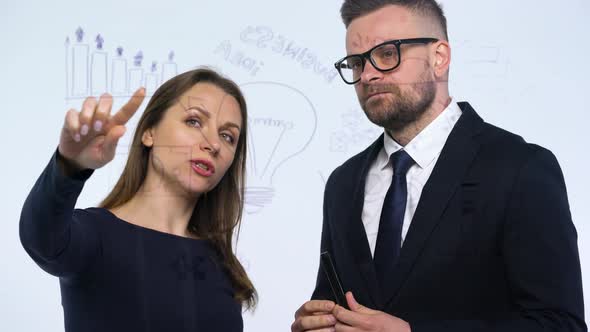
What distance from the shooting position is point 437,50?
1.25 m

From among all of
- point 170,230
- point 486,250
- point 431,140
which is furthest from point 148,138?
point 486,250

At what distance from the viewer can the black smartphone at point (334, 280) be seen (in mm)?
1182

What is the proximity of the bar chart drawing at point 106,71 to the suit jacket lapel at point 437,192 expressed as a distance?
728mm

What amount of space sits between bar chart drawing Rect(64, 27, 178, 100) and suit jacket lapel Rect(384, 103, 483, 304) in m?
0.73

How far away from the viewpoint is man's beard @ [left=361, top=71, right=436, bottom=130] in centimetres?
121

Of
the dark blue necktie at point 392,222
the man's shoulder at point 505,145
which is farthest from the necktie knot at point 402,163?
the man's shoulder at point 505,145

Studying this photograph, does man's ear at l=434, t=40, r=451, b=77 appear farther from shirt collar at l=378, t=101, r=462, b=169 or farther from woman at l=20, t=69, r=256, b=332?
woman at l=20, t=69, r=256, b=332

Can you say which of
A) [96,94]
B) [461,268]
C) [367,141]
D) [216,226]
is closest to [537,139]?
[367,141]

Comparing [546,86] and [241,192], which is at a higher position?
[546,86]

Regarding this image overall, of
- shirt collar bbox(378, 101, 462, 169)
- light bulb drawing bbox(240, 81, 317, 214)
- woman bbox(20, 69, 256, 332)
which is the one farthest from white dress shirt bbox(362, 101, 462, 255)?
light bulb drawing bbox(240, 81, 317, 214)

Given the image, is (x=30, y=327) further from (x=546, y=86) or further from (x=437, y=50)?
(x=546, y=86)

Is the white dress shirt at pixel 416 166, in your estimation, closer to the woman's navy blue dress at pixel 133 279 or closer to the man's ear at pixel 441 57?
the man's ear at pixel 441 57

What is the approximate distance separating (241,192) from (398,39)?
0.51 m

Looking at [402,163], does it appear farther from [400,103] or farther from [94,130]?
[94,130]
